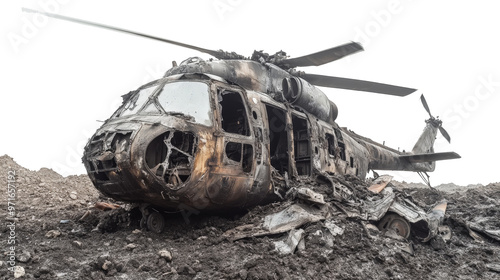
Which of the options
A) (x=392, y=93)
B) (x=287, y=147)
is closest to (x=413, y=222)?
(x=287, y=147)

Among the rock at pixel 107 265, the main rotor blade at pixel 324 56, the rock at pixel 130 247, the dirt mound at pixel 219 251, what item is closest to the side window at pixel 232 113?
the dirt mound at pixel 219 251

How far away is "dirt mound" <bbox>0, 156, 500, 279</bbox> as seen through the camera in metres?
3.78

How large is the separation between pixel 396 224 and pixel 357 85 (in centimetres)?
360

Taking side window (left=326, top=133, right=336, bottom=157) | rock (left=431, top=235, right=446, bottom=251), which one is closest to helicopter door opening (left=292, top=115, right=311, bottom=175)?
side window (left=326, top=133, right=336, bottom=157)

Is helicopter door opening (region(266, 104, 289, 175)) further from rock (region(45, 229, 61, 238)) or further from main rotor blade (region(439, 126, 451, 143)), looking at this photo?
main rotor blade (region(439, 126, 451, 143))

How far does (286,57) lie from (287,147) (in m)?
2.27

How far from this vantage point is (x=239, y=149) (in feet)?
18.5

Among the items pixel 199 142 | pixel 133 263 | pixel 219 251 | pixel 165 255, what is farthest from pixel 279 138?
pixel 133 263

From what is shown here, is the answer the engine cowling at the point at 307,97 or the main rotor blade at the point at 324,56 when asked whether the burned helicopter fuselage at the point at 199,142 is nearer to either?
the engine cowling at the point at 307,97

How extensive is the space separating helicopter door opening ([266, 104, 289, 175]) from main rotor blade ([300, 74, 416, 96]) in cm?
176

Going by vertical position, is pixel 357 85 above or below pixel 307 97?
above

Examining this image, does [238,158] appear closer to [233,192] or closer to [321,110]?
[233,192]

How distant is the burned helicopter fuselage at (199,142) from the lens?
4414 millimetres

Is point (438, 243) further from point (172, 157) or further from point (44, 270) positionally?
point (44, 270)
